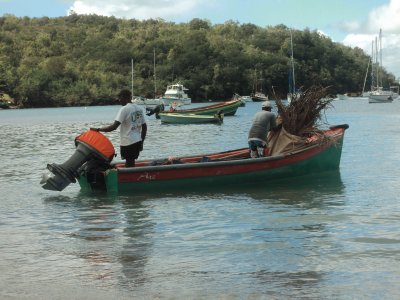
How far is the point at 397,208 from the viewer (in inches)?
431

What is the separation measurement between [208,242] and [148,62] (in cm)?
13344

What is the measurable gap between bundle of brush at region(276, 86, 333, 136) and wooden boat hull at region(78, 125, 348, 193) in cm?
44

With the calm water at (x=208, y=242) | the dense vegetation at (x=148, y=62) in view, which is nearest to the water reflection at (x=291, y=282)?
the calm water at (x=208, y=242)

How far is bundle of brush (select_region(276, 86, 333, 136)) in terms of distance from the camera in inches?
568

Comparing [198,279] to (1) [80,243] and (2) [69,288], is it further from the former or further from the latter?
(1) [80,243]

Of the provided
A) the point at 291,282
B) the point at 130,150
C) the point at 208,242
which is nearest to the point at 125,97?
the point at 130,150

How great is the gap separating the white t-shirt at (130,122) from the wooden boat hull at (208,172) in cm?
58

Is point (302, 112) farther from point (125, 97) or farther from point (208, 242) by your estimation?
point (208, 242)

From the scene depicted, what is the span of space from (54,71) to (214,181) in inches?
4889

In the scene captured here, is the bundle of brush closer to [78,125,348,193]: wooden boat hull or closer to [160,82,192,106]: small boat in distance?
[78,125,348,193]: wooden boat hull

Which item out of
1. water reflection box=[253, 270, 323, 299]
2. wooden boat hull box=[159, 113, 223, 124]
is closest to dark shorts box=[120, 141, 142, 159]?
water reflection box=[253, 270, 323, 299]

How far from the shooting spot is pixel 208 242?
28.3 ft

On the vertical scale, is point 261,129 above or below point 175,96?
below

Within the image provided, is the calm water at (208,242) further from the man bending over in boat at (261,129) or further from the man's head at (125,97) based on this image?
the man's head at (125,97)
